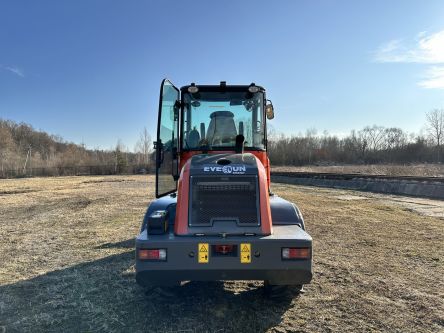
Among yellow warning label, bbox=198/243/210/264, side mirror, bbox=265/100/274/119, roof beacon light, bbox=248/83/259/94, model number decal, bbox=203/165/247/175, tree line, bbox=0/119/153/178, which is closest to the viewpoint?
yellow warning label, bbox=198/243/210/264

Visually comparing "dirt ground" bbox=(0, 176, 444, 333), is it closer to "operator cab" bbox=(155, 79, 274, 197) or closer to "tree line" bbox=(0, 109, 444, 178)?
"operator cab" bbox=(155, 79, 274, 197)

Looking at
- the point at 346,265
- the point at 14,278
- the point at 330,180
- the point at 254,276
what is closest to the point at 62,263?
the point at 14,278

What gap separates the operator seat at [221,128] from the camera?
5.52 metres

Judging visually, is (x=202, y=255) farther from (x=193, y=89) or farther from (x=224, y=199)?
(x=193, y=89)

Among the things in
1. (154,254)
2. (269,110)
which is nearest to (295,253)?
(154,254)

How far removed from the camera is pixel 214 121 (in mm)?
5609

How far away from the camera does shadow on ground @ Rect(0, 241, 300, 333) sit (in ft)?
13.5

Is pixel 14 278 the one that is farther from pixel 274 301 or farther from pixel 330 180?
pixel 330 180

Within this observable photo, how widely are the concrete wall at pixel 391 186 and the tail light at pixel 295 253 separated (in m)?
16.7

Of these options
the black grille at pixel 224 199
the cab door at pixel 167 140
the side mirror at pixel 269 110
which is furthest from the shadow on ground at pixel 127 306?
the side mirror at pixel 269 110

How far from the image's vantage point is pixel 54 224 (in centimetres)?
1123

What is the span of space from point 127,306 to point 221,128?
8.80ft

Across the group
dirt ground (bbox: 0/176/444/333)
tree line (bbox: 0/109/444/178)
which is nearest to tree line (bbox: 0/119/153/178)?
tree line (bbox: 0/109/444/178)

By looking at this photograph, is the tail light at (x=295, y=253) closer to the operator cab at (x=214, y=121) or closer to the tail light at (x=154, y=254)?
the tail light at (x=154, y=254)
